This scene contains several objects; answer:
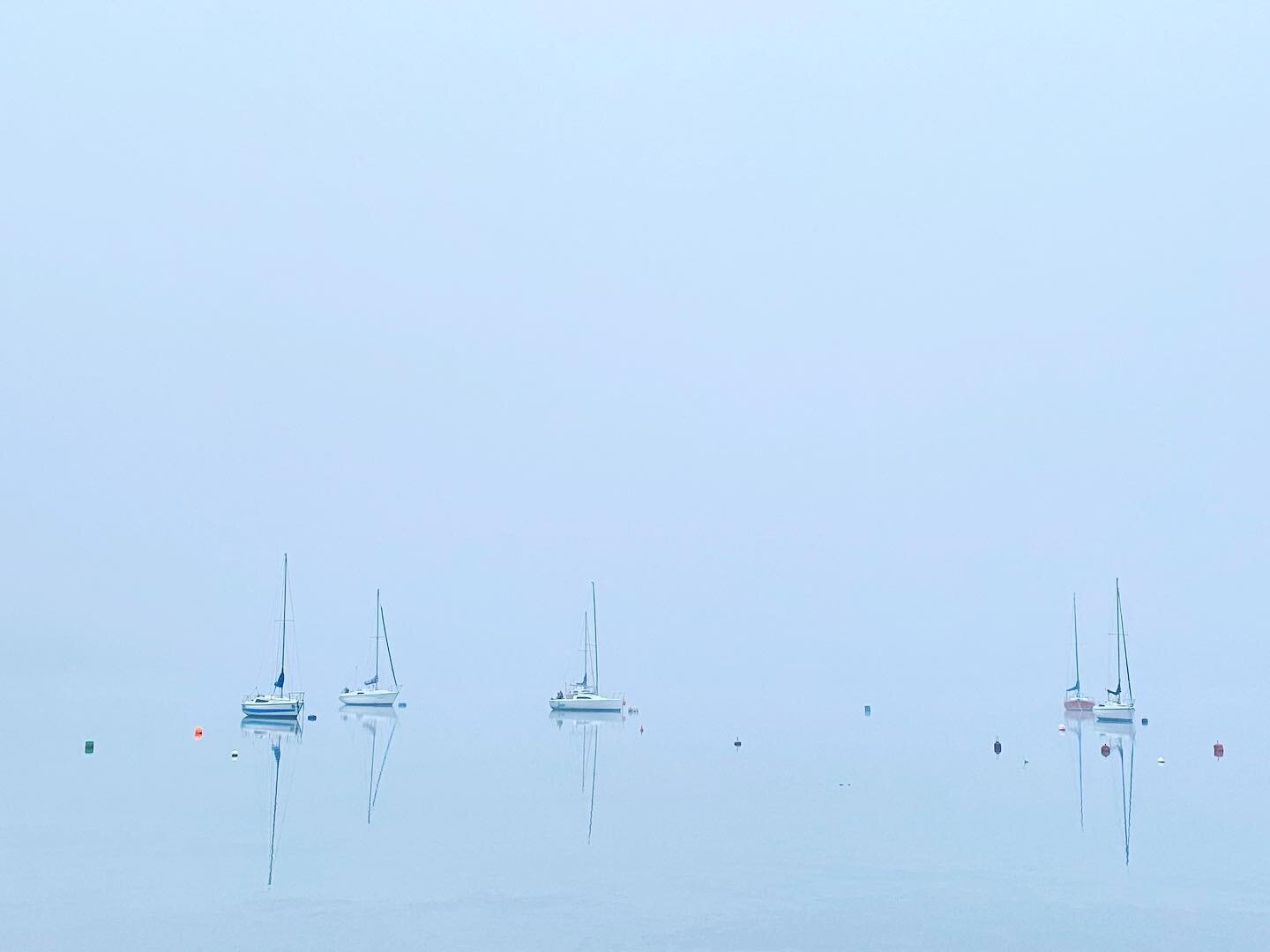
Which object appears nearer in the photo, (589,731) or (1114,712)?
(589,731)

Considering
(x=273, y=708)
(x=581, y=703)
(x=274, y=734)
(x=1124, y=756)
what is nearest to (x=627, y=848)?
(x=1124, y=756)

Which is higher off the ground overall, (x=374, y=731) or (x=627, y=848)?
(x=374, y=731)

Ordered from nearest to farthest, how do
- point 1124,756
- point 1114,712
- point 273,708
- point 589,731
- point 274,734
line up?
point 1124,756 → point 274,734 → point 589,731 → point 273,708 → point 1114,712

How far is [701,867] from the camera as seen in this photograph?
3744 centimetres

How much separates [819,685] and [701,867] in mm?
146398

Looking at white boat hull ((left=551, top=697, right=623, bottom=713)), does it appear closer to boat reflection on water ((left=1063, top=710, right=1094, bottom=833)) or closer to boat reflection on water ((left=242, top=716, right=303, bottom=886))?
boat reflection on water ((left=242, top=716, right=303, bottom=886))

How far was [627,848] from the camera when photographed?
41.0 m

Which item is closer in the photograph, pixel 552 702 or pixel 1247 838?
pixel 1247 838

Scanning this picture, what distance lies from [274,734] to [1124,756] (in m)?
47.7

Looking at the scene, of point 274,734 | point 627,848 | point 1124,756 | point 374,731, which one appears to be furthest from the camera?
point 374,731

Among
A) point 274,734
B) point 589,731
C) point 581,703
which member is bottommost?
point 274,734

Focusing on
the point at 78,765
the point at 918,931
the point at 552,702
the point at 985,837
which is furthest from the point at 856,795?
the point at 552,702

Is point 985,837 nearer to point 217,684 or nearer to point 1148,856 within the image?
point 1148,856

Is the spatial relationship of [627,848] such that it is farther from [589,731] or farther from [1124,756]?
[589,731]
